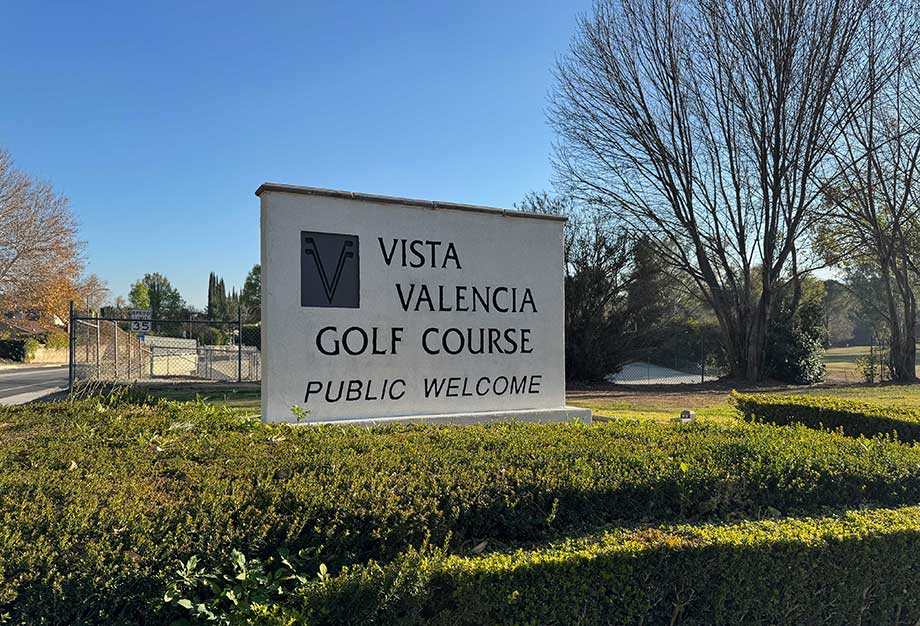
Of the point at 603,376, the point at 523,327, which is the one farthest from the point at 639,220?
the point at 523,327

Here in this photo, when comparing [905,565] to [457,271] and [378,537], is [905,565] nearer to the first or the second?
[378,537]

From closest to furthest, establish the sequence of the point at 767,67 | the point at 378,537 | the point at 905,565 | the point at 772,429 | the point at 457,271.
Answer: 1. the point at 378,537
2. the point at 905,565
3. the point at 772,429
4. the point at 457,271
5. the point at 767,67

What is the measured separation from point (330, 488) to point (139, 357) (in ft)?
61.5

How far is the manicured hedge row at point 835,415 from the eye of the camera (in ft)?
21.2

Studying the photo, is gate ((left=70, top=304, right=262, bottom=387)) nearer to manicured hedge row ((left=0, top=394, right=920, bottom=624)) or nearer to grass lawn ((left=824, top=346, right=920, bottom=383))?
manicured hedge row ((left=0, top=394, right=920, bottom=624))

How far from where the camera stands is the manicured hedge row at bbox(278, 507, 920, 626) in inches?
93.4

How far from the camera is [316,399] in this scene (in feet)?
19.4

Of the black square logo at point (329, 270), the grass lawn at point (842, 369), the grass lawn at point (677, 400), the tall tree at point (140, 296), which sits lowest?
the grass lawn at point (842, 369)

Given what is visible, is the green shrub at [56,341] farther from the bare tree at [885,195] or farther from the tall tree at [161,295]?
the bare tree at [885,195]

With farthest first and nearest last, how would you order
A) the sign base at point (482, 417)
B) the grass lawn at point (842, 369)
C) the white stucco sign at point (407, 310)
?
the grass lawn at point (842, 369), the sign base at point (482, 417), the white stucco sign at point (407, 310)

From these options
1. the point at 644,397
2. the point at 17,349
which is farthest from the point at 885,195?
the point at 17,349

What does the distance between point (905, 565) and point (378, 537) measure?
2538 mm

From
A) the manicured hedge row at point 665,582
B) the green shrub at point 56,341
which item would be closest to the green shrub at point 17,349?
the green shrub at point 56,341

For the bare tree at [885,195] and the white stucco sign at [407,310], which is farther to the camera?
the bare tree at [885,195]
